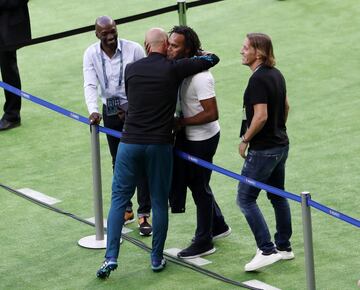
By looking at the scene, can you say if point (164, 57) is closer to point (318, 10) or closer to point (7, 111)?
point (7, 111)

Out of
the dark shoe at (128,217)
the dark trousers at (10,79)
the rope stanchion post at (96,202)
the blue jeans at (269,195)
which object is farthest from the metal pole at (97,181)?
the dark trousers at (10,79)

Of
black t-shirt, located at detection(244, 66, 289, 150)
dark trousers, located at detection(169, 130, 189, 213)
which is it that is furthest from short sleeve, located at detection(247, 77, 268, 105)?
dark trousers, located at detection(169, 130, 189, 213)

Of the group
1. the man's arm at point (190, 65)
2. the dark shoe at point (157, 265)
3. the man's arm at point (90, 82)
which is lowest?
the dark shoe at point (157, 265)

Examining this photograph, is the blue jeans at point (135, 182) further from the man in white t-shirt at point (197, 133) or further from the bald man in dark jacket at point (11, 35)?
the bald man in dark jacket at point (11, 35)

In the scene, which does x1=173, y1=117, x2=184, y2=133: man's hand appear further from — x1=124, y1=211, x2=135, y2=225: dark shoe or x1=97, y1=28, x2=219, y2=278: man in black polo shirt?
x1=124, y1=211, x2=135, y2=225: dark shoe

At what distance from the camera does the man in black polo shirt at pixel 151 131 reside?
8125 mm

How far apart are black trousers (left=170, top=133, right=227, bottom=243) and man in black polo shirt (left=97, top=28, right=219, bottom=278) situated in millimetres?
265

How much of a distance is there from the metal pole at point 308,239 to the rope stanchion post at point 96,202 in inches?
88.7

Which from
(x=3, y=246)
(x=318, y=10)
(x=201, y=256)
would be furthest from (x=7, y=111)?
(x=318, y=10)

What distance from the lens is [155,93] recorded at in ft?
26.6

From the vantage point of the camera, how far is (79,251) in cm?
911

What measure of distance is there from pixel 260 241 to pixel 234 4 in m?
8.85

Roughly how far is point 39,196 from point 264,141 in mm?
3121

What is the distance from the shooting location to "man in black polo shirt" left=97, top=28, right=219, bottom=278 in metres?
8.12
